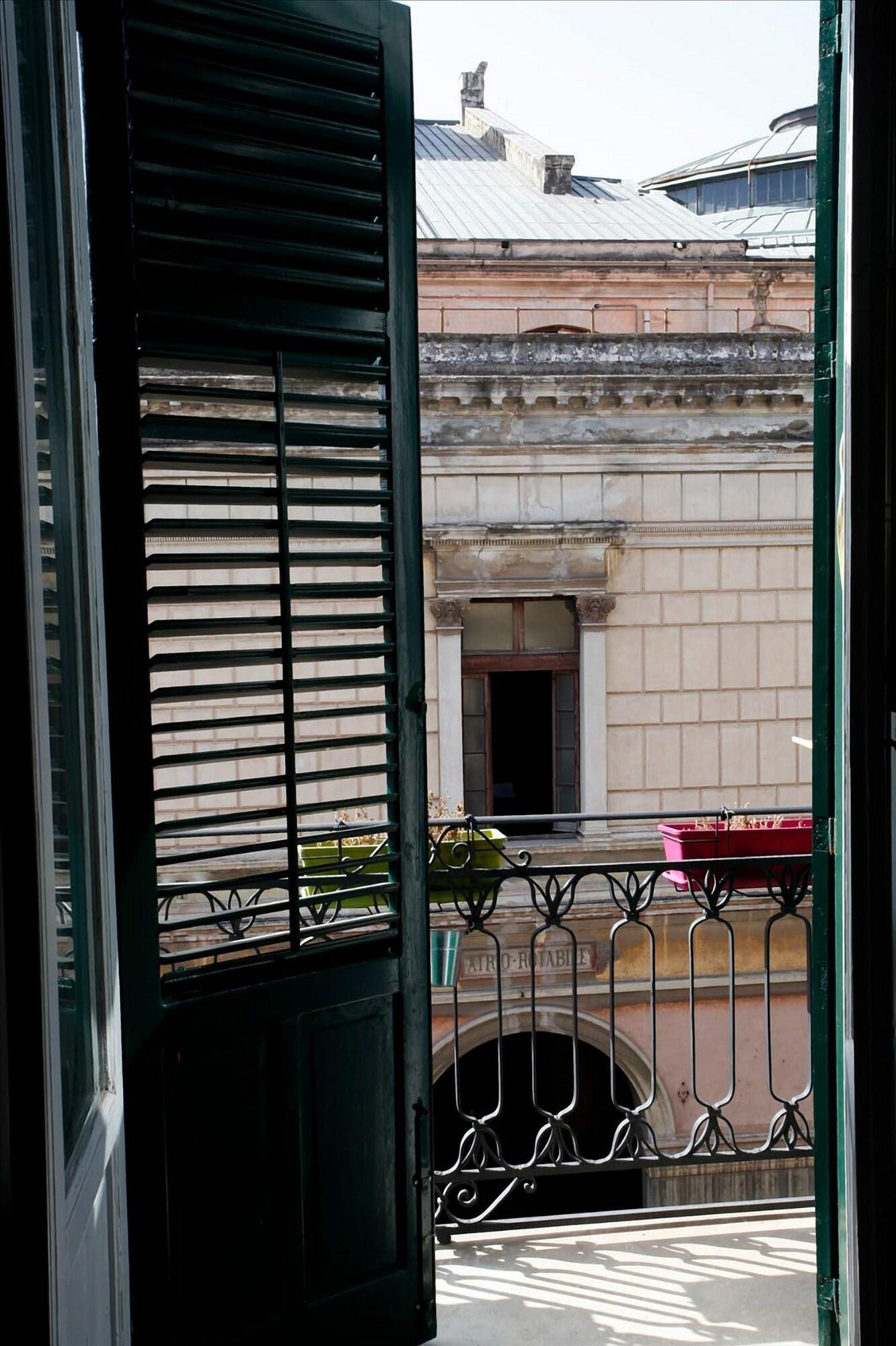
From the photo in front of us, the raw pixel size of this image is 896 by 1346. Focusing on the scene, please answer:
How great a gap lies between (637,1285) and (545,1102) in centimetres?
685

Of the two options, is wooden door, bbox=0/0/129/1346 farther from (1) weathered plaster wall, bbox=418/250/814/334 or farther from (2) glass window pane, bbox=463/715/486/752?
(1) weathered plaster wall, bbox=418/250/814/334

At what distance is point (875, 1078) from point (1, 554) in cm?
139

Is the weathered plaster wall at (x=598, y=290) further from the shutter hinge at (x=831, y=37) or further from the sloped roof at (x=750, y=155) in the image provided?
the shutter hinge at (x=831, y=37)

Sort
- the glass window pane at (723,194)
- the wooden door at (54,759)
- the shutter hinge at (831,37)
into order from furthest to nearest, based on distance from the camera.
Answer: the glass window pane at (723,194), the shutter hinge at (831,37), the wooden door at (54,759)

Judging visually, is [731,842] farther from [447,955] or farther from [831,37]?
[831,37]

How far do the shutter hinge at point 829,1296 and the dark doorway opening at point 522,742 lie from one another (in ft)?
22.6

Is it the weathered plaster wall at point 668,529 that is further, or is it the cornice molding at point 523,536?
the weathered plaster wall at point 668,529

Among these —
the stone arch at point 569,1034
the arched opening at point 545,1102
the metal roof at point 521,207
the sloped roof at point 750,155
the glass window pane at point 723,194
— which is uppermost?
the sloped roof at point 750,155

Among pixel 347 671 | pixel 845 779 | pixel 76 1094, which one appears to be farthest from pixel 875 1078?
pixel 347 671

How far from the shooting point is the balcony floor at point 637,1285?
7.41ft

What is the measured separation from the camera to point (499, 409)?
8578 mm

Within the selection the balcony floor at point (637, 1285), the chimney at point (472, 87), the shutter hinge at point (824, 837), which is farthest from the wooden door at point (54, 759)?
the chimney at point (472, 87)

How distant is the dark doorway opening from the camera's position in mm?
8928

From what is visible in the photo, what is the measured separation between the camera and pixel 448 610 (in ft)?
28.0
